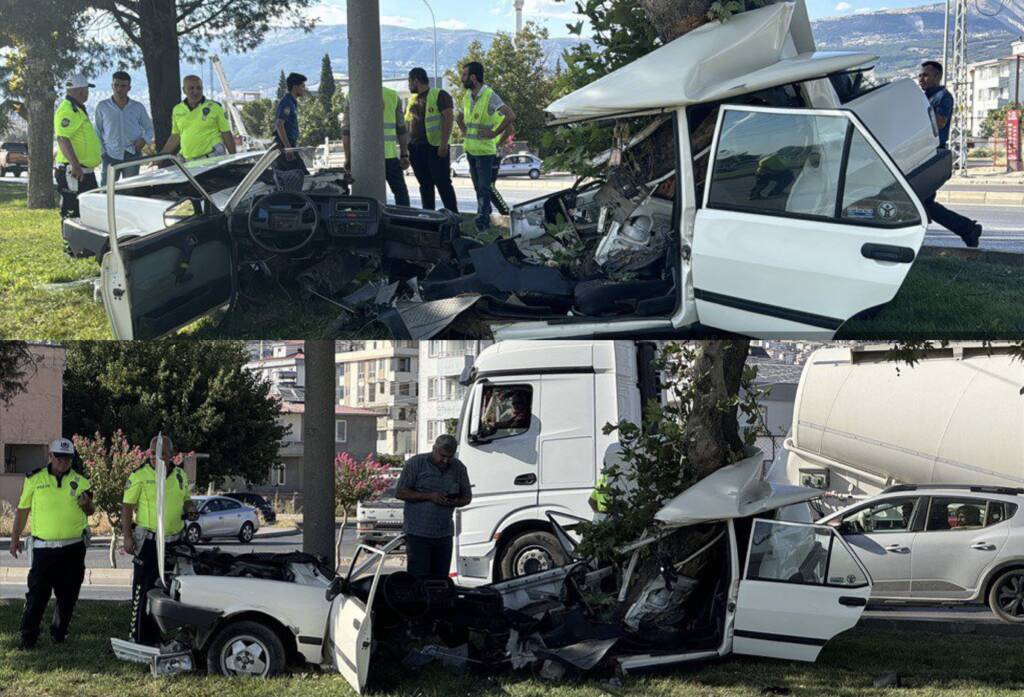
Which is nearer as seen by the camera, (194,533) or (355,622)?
(355,622)

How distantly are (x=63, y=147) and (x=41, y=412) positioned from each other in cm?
290

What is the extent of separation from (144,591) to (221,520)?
1.54m

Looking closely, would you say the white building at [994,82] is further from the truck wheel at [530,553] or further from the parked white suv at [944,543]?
the truck wheel at [530,553]

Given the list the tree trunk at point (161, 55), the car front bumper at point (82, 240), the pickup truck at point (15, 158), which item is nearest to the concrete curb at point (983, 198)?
the tree trunk at point (161, 55)

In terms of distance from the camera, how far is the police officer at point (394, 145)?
277 inches

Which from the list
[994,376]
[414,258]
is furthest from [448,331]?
[994,376]

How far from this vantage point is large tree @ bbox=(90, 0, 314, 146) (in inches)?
277

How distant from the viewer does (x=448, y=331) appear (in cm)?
689

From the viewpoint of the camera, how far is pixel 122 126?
7.03 meters

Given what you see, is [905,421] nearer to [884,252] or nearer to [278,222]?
[884,252]

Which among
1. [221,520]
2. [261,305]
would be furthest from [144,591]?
[261,305]

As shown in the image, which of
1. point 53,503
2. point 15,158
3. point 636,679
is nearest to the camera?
point 636,679

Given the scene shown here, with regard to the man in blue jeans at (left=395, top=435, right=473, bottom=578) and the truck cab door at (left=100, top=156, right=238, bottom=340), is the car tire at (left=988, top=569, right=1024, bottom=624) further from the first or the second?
the truck cab door at (left=100, top=156, right=238, bottom=340)

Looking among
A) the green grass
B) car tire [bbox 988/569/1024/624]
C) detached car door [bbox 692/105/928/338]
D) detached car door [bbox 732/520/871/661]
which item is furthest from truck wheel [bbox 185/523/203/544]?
car tire [bbox 988/569/1024/624]
